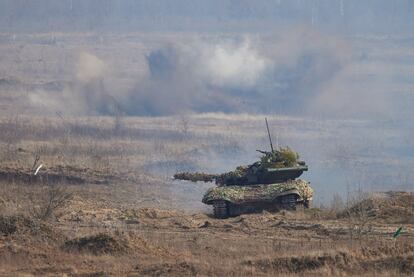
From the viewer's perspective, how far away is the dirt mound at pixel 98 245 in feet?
91.9

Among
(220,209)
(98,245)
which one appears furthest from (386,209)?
(98,245)

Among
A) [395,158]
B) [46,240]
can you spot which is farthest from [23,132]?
[46,240]

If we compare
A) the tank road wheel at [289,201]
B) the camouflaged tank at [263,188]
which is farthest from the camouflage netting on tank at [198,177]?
the tank road wheel at [289,201]

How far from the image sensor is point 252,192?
41906mm

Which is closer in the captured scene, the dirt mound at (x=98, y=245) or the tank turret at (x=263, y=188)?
the dirt mound at (x=98, y=245)

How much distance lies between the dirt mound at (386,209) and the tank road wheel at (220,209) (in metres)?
4.49

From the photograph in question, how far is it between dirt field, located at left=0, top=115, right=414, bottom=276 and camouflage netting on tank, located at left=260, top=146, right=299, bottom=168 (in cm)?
229

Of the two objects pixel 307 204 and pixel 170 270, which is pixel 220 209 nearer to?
pixel 307 204

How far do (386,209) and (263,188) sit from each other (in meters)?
4.94

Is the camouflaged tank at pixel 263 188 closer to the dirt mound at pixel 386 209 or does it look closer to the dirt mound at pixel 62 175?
the dirt mound at pixel 386 209

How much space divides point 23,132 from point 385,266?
5018 centimetres

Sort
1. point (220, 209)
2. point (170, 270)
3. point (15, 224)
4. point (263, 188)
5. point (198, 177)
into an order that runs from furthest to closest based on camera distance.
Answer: point (198, 177), point (263, 188), point (220, 209), point (15, 224), point (170, 270)

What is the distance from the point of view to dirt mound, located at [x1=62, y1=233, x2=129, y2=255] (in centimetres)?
2802

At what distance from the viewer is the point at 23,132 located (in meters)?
72.4
